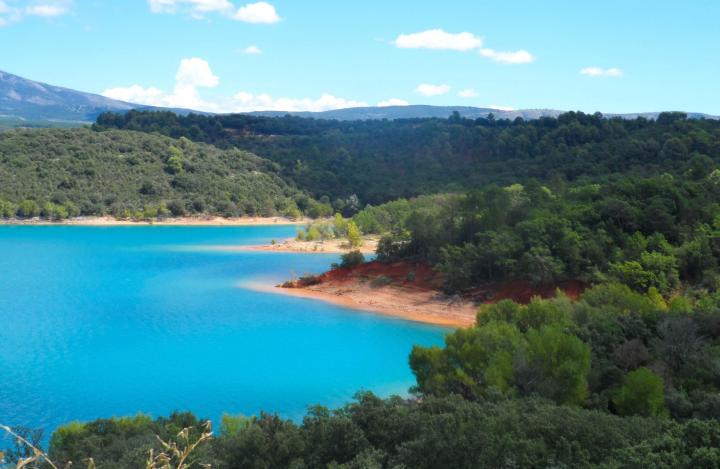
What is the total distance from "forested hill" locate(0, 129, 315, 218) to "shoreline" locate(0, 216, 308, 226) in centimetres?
107

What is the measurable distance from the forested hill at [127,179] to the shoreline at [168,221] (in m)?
1.07

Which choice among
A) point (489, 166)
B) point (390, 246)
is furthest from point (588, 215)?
point (489, 166)

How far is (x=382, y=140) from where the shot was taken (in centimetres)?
13000

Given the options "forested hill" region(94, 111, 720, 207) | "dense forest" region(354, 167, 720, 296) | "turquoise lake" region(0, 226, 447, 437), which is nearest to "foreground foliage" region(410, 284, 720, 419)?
"turquoise lake" region(0, 226, 447, 437)

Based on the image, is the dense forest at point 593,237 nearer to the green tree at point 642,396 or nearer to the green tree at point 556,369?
the green tree at point 556,369

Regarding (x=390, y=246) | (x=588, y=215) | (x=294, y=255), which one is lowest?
(x=294, y=255)

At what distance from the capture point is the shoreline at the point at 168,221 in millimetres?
92631

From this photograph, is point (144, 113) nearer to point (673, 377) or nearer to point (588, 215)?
point (588, 215)

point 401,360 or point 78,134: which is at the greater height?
point 78,134

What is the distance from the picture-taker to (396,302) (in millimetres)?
42625

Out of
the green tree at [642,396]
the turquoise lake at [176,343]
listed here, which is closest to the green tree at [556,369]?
the green tree at [642,396]

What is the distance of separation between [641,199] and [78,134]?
99.3 m

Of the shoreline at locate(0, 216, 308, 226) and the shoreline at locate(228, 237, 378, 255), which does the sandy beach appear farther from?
the shoreline at locate(0, 216, 308, 226)

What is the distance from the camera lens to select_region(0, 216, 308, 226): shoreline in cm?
9263
